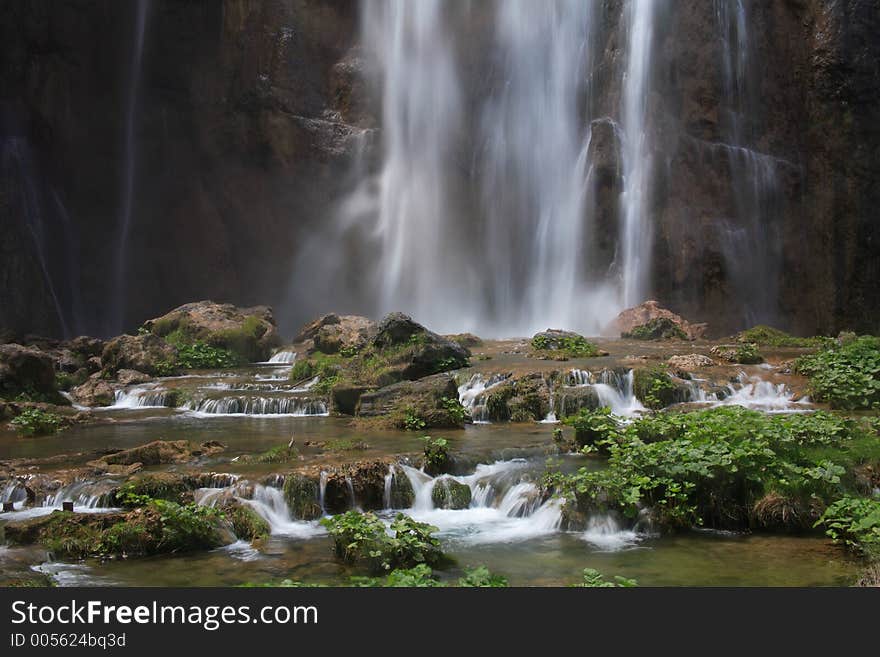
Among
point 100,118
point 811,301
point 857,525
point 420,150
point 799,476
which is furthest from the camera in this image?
point 420,150

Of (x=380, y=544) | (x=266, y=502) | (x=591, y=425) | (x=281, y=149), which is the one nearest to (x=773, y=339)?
(x=591, y=425)

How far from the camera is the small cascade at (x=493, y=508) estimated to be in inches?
280

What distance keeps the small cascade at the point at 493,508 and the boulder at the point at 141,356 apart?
462 inches

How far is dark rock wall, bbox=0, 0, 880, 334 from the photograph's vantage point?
26281mm

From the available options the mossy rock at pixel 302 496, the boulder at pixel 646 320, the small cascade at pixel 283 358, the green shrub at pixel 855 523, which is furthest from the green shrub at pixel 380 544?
the boulder at pixel 646 320

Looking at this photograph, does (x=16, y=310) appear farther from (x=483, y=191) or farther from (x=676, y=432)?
(x=676, y=432)

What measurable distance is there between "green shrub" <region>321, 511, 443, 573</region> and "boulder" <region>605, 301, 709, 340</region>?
57.5ft

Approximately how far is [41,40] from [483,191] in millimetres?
17284

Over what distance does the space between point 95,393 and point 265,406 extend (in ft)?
13.9

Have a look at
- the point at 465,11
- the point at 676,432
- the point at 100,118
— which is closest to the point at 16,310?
the point at 100,118

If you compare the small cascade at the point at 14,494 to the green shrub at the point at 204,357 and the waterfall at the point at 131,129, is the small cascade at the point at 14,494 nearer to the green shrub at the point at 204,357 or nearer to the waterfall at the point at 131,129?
the green shrub at the point at 204,357

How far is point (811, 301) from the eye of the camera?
26781 mm

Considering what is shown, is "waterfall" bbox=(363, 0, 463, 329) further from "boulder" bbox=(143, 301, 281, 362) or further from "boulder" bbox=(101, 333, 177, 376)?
"boulder" bbox=(101, 333, 177, 376)

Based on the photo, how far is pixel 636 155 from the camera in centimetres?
2755
